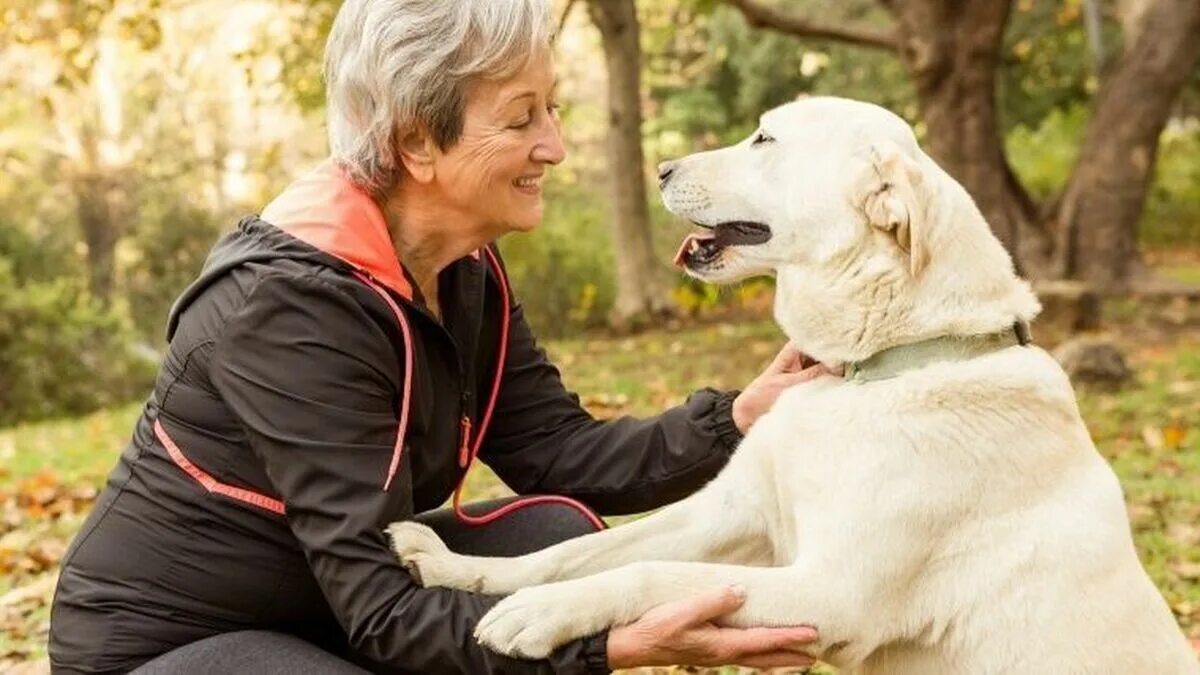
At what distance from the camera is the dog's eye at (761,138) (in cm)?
294

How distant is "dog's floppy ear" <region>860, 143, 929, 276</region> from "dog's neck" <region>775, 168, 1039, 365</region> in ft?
0.10

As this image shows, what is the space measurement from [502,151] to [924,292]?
83cm

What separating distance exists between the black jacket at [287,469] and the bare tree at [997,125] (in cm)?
810

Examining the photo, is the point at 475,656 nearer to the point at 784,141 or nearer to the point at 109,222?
the point at 784,141

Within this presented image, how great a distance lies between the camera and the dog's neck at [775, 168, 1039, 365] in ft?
8.48

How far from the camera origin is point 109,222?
20.7 m

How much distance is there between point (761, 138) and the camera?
2967 millimetres

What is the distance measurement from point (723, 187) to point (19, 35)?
7.05 meters

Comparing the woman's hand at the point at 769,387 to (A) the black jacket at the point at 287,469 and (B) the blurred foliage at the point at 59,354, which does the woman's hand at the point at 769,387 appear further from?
(B) the blurred foliage at the point at 59,354

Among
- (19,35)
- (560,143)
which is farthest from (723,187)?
(19,35)

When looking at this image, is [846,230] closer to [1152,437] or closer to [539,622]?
[539,622]

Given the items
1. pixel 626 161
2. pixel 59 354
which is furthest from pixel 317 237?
pixel 59 354

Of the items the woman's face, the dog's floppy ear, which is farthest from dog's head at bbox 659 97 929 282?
the woman's face

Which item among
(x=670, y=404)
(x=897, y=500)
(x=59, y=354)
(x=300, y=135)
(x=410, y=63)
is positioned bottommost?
(x=59, y=354)
